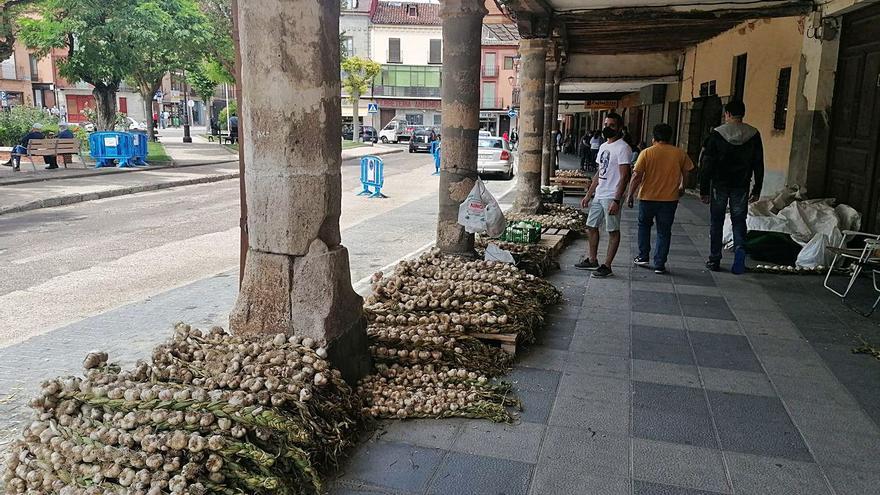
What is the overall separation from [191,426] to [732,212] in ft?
21.0

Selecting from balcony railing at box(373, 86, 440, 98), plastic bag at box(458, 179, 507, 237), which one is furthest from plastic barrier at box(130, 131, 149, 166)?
balcony railing at box(373, 86, 440, 98)

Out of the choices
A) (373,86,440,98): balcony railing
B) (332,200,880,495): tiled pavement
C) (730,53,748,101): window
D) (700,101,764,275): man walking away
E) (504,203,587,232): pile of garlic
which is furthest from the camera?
(373,86,440,98): balcony railing

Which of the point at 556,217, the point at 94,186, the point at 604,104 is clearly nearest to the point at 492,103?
the point at 604,104

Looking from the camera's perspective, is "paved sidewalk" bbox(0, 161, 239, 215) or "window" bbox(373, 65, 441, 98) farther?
"window" bbox(373, 65, 441, 98)

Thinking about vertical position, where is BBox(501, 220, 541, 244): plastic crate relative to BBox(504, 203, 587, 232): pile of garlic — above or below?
above

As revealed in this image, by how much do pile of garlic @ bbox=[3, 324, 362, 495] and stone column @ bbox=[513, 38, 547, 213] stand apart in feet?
25.3

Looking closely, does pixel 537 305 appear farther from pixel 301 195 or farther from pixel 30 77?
pixel 30 77

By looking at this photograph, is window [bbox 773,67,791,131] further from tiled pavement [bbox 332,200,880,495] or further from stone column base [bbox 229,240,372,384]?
stone column base [bbox 229,240,372,384]

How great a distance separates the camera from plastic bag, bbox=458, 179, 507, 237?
6.20 m

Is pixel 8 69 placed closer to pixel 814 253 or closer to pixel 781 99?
pixel 781 99

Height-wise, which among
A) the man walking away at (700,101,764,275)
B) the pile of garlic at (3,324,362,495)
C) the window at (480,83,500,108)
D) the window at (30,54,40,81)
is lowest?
the pile of garlic at (3,324,362,495)

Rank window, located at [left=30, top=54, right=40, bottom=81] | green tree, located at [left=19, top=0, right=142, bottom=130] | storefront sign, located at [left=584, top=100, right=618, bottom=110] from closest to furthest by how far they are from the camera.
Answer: green tree, located at [left=19, top=0, right=142, bottom=130]
storefront sign, located at [left=584, top=100, right=618, bottom=110]
window, located at [left=30, top=54, right=40, bottom=81]

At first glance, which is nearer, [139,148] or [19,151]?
[19,151]

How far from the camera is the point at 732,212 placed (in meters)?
7.34
